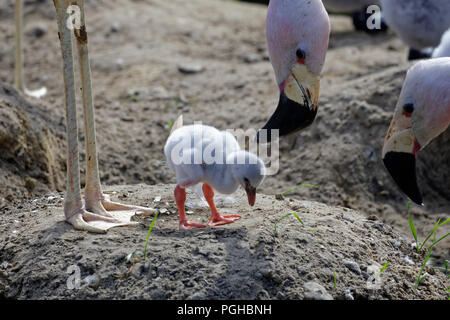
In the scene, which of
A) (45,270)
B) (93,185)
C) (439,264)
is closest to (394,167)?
(439,264)

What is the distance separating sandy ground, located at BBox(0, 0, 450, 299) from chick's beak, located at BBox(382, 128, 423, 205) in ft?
0.81

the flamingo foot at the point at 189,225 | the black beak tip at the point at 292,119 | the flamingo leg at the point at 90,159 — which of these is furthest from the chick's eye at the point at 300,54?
the flamingo leg at the point at 90,159

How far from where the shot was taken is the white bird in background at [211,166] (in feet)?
9.51

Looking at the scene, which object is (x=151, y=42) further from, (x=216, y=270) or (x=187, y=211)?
(x=216, y=270)

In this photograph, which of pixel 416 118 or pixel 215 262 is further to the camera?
pixel 416 118

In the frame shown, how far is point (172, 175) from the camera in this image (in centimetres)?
468

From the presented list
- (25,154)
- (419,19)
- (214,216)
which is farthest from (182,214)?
(419,19)

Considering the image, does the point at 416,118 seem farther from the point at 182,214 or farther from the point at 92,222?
the point at 92,222

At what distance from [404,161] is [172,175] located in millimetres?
1896

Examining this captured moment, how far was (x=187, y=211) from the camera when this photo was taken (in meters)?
3.42

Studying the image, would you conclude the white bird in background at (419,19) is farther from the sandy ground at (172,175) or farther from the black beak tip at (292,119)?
the black beak tip at (292,119)

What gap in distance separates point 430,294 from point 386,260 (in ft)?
0.83

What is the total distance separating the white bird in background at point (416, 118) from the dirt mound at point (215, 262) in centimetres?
39

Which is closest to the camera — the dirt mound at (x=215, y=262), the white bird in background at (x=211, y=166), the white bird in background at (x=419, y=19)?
the dirt mound at (x=215, y=262)
